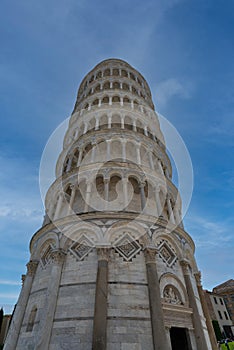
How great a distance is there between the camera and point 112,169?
14680mm

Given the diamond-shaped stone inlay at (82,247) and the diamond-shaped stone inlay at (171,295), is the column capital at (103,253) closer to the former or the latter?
the diamond-shaped stone inlay at (82,247)

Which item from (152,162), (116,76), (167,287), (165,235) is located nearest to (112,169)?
(152,162)

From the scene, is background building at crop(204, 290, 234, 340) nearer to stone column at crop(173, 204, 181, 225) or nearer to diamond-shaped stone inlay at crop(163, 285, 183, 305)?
stone column at crop(173, 204, 181, 225)

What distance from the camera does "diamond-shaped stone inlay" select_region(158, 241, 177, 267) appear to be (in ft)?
38.7

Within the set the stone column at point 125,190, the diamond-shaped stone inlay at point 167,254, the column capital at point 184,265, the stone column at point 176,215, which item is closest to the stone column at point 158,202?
the diamond-shaped stone inlay at point 167,254

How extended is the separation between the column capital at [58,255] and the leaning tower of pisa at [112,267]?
5 cm

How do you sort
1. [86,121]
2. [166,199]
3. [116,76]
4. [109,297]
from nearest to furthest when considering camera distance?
[109,297] < [166,199] < [86,121] < [116,76]

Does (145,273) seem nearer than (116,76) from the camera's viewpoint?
Yes

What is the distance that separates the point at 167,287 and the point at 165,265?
40.2 inches

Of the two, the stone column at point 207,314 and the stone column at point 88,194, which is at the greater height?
the stone column at point 88,194

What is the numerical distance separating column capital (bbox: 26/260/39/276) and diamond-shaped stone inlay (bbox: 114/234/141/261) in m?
5.14

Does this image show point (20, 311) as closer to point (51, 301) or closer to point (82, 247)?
point (51, 301)

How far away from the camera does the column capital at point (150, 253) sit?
34.9 feet

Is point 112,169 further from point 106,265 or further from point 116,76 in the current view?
point 116,76
